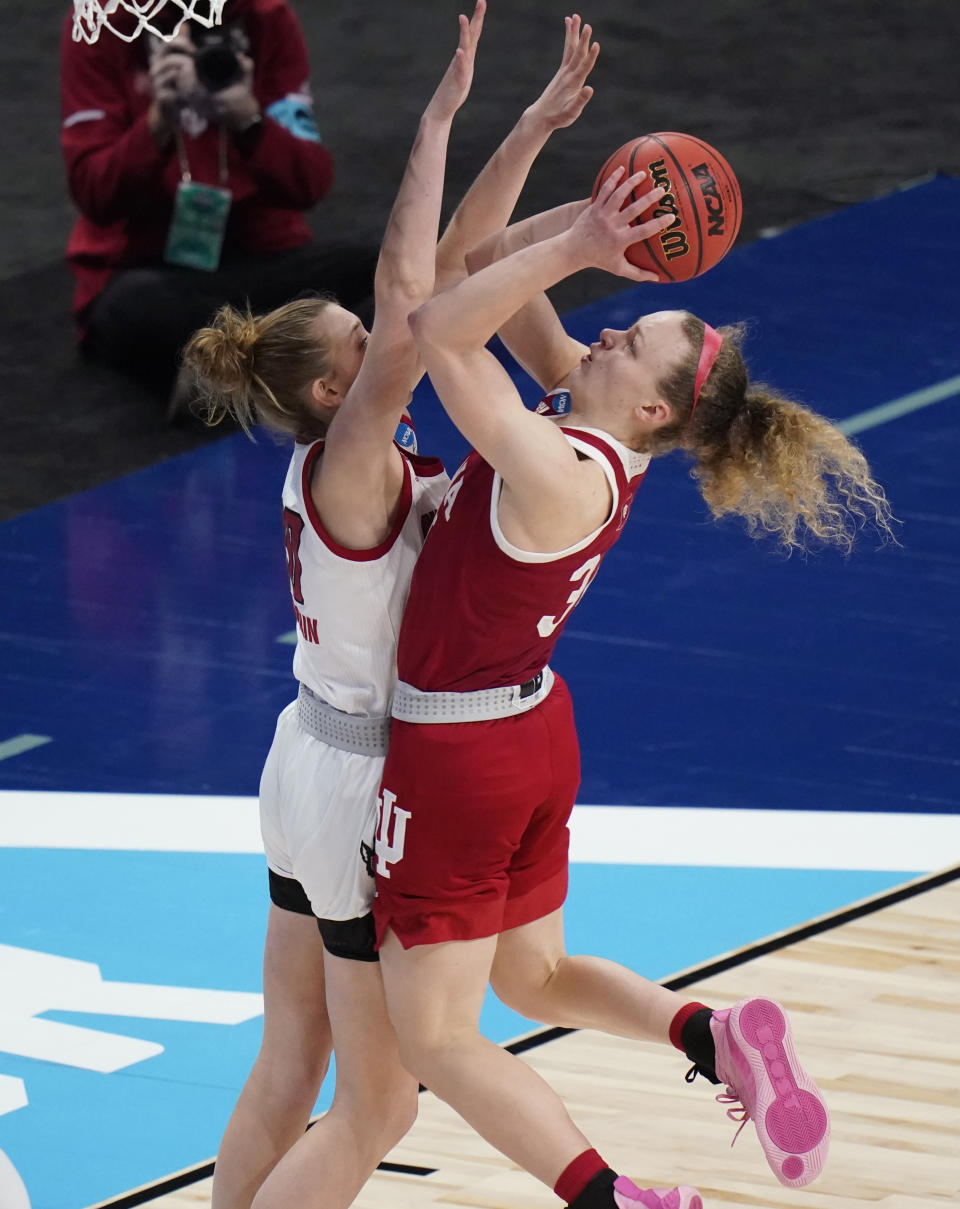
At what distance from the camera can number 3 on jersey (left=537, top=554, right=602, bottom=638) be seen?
3.68 m

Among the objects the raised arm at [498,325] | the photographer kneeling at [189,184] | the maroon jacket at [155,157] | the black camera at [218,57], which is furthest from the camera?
the maroon jacket at [155,157]

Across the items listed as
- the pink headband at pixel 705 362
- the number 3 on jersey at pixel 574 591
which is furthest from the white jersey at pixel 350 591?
the pink headband at pixel 705 362

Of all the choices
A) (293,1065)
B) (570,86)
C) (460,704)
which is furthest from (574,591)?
(293,1065)

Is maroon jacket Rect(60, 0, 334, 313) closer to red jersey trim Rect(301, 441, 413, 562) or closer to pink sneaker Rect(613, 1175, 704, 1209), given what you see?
red jersey trim Rect(301, 441, 413, 562)

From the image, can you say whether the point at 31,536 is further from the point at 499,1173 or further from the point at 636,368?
the point at 636,368

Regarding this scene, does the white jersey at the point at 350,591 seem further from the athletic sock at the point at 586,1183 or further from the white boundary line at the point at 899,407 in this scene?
the white boundary line at the point at 899,407

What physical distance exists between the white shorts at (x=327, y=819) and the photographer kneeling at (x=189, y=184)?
16.0 ft

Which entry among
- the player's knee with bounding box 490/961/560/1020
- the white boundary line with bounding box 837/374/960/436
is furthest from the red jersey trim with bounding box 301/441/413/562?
the white boundary line with bounding box 837/374/960/436

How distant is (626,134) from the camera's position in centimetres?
1198

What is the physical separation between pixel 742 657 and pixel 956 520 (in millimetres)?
1295

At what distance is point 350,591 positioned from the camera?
374 centimetres

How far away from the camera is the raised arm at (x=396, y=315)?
3.61m

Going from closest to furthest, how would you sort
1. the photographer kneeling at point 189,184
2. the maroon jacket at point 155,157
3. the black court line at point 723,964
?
1. the black court line at point 723,964
2. the photographer kneeling at point 189,184
3. the maroon jacket at point 155,157

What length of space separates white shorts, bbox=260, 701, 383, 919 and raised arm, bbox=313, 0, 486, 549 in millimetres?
465
